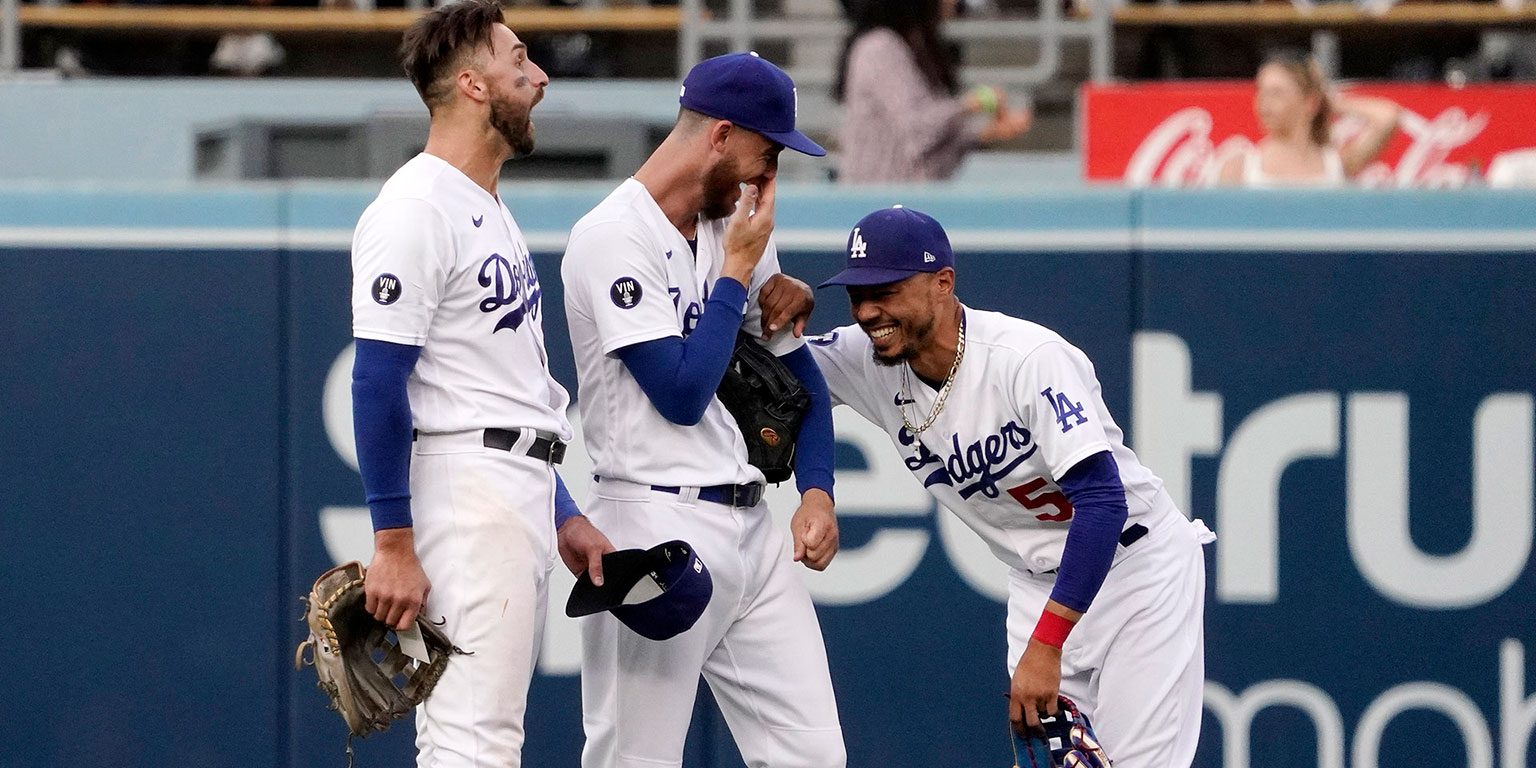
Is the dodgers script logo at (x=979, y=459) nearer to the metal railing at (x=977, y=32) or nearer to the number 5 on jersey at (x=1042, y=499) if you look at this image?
the number 5 on jersey at (x=1042, y=499)

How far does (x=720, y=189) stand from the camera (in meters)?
3.48

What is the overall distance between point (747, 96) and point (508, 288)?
623mm

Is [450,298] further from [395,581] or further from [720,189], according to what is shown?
[720,189]

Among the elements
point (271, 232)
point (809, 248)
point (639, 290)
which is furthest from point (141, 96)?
point (639, 290)

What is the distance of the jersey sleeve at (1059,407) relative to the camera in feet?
10.9

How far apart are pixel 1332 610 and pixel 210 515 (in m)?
3.19

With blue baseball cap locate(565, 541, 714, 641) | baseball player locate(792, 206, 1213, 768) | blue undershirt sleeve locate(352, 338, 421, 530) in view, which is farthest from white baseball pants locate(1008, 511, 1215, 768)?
blue undershirt sleeve locate(352, 338, 421, 530)

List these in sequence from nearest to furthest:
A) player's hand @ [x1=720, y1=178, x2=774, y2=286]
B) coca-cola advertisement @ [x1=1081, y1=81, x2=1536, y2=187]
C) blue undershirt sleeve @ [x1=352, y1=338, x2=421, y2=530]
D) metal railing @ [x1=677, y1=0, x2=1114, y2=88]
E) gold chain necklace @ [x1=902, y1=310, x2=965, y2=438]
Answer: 1. blue undershirt sleeve @ [x1=352, y1=338, x2=421, y2=530]
2. player's hand @ [x1=720, y1=178, x2=774, y2=286]
3. gold chain necklace @ [x1=902, y1=310, x2=965, y2=438]
4. coca-cola advertisement @ [x1=1081, y1=81, x2=1536, y2=187]
5. metal railing @ [x1=677, y1=0, x2=1114, y2=88]

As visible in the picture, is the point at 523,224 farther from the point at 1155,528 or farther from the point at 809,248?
the point at 1155,528

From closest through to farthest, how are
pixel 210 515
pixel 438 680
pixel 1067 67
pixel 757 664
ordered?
1. pixel 438 680
2. pixel 757 664
3. pixel 210 515
4. pixel 1067 67

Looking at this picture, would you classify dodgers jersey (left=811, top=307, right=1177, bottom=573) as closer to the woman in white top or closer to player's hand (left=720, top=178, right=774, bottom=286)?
player's hand (left=720, top=178, right=774, bottom=286)

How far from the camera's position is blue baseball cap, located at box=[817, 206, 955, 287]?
340 centimetres

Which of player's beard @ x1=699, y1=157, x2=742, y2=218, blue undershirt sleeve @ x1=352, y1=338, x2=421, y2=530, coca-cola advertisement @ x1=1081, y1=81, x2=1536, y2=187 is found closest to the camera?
blue undershirt sleeve @ x1=352, y1=338, x2=421, y2=530

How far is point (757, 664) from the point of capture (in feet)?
11.8
